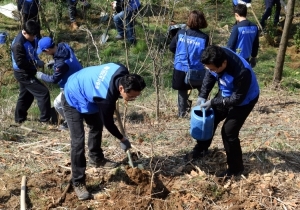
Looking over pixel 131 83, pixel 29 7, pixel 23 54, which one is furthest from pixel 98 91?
pixel 29 7

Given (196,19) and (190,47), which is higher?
(196,19)

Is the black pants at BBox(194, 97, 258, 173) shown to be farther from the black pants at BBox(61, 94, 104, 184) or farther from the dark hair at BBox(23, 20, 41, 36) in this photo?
the dark hair at BBox(23, 20, 41, 36)

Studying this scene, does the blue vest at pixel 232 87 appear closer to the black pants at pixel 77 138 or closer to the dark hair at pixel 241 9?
the black pants at pixel 77 138

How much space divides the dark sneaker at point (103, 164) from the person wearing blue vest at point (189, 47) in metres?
1.89

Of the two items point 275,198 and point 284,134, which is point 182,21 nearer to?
point 284,134

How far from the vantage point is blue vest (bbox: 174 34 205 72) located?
622 centimetres

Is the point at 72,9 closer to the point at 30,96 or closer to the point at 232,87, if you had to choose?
the point at 30,96

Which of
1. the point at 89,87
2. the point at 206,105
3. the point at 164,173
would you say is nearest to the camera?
the point at 89,87

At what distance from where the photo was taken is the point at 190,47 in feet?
20.6

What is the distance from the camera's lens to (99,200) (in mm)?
4676

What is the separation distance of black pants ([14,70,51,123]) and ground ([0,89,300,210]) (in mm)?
705

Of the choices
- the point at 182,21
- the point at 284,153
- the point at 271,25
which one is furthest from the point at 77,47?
the point at 284,153

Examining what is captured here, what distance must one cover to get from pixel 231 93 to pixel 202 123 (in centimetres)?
45

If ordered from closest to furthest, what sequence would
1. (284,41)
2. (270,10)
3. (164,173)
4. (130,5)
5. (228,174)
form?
(228,174)
(164,173)
(284,41)
(130,5)
(270,10)
